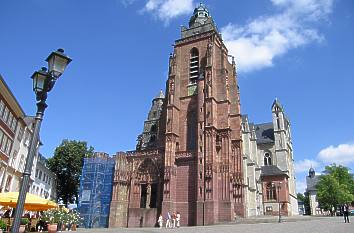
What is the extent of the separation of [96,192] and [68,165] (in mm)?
13418

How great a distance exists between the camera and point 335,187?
191 feet

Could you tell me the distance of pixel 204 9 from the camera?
200ft

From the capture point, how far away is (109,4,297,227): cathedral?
3916cm

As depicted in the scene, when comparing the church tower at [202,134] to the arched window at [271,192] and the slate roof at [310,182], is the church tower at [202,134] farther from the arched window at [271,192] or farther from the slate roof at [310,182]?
the slate roof at [310,182]

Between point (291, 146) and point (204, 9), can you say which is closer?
point (204, 9)

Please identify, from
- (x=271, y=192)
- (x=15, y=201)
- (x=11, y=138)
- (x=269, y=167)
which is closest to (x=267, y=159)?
(x=269, y=167)

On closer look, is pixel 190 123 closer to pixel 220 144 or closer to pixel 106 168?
pixel 220 144

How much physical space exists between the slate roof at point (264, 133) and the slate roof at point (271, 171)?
6999mm

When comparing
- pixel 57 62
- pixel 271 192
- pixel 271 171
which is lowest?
pixel 57 62

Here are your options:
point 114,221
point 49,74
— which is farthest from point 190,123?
point 49,74

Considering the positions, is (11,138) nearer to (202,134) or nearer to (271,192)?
(202,134)

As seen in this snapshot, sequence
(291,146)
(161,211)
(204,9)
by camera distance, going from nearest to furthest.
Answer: (161,211) → (204,9) → (291,146)

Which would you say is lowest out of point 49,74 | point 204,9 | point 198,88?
point 49,74

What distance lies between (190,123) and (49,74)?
38.8 meters
